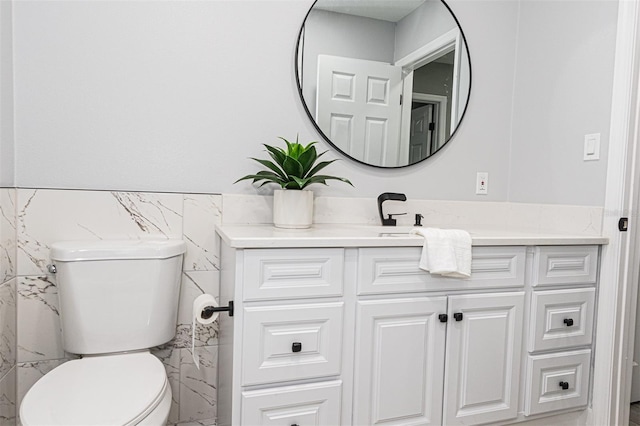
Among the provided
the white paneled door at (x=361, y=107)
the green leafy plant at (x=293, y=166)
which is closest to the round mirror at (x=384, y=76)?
the white paneled door at (x=361, y=107)

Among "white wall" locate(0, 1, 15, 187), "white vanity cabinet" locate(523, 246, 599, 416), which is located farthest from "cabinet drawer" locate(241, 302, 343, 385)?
"white wall" locate(0, 1, 15, 187)

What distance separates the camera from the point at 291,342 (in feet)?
4.14

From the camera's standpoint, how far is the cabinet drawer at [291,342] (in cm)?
122

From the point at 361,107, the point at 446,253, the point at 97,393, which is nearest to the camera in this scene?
the point at 97,393

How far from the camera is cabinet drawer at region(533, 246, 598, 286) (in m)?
1.56

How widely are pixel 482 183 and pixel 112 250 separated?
5.49 ft

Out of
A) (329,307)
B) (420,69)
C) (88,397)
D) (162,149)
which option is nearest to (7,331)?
(88,397)

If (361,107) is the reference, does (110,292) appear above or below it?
below

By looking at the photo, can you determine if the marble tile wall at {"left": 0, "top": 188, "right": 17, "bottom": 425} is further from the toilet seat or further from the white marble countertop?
the white marble countertop

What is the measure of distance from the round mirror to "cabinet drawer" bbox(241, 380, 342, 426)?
100 centimetres

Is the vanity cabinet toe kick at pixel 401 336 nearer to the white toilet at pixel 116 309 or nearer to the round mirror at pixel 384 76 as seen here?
the white toilet at pixel 116 309

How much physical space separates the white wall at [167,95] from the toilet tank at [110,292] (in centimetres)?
31

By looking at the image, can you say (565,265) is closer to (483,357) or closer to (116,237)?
(483,357)

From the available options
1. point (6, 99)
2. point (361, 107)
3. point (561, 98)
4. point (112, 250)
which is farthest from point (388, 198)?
point (6, 99)
